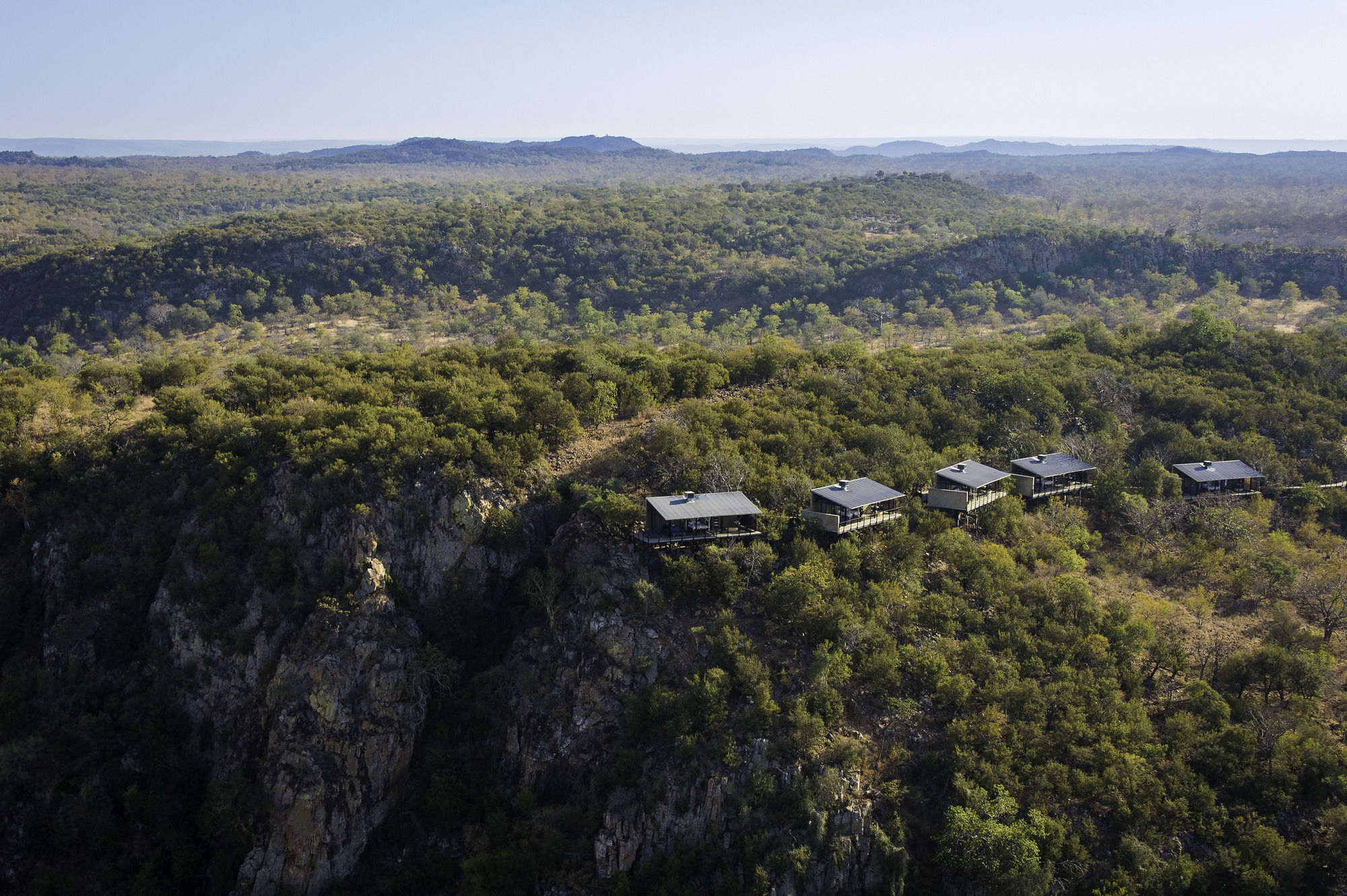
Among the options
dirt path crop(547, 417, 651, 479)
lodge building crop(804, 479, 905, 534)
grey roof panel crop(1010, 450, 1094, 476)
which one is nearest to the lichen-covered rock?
dirt path crop(547, 417, 651, 479)

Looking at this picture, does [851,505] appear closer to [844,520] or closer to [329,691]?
[844,520]

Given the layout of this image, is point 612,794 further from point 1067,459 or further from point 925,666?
point 1067,459

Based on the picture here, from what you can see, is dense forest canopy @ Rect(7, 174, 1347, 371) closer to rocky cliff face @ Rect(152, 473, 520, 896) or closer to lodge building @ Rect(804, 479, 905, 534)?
lodge building @ Rect(804, 479, 905, 534)

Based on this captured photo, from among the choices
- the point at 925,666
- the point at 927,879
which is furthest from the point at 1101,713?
the point at 927,879

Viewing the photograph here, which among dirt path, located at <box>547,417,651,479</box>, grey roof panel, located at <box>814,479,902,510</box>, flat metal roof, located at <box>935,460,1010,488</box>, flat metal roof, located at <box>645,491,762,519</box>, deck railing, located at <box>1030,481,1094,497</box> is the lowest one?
deck railing, located at <box>1030,481,1094,497</box>

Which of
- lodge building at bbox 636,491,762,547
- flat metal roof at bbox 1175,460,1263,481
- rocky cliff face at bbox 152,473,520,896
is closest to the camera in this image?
rocky cliff face at bbox 152,473,520,896

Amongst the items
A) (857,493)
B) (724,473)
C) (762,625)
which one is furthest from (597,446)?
(762,625)
